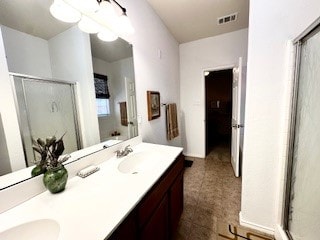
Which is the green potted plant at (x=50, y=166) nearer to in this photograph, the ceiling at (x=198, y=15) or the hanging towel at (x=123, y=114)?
the hanging towel at (x=123, y=114)

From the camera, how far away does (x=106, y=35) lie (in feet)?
4.42

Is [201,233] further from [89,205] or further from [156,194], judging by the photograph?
[89,205]

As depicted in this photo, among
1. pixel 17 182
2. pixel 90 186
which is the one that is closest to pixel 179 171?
pixel 90 186

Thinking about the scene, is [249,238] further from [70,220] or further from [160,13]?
[160,13]

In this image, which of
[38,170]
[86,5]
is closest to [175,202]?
[38,170]

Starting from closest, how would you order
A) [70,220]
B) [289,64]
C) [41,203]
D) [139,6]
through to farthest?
[70,220]
[41,203]
[289,64]
[139,6]

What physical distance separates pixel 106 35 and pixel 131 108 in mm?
712

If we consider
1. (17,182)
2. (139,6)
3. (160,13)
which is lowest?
(17,182)

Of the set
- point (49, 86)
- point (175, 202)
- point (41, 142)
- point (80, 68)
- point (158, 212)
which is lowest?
point (175, 202)

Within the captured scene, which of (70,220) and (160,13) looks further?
(160,13)

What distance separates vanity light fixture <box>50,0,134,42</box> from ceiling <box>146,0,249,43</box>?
813mm

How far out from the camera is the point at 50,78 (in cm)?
93

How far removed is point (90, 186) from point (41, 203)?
224 millimetres

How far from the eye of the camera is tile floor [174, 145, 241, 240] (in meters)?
1.49
